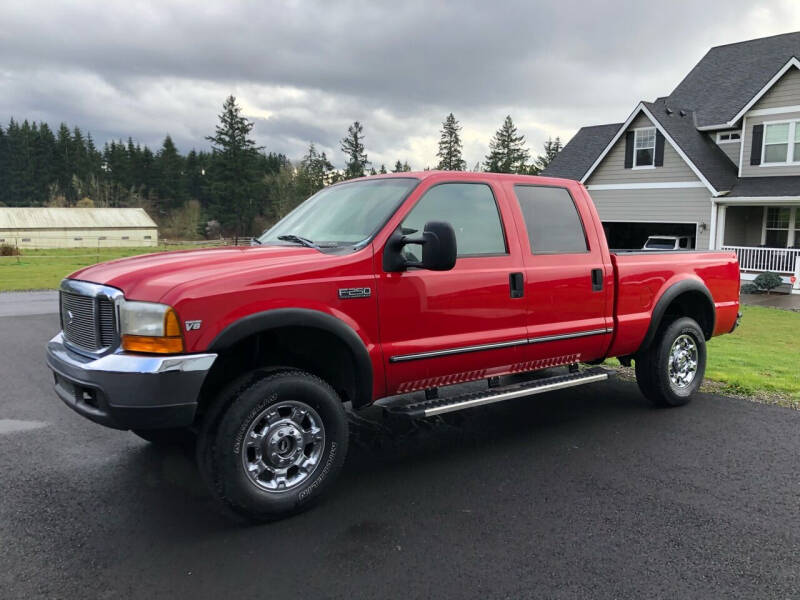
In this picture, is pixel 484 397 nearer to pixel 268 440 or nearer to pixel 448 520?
pixel 448 520

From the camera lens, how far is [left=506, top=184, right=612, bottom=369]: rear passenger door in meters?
4.89

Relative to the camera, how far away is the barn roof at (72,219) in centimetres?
6575

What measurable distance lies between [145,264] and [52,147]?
11122 cm

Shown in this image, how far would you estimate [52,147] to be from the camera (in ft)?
321

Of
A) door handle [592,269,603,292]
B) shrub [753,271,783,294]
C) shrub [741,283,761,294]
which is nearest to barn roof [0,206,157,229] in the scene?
shrub [741,283,761,294]

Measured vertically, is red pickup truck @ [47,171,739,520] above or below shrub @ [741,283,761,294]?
above

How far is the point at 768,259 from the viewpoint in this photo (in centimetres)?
A: 2083

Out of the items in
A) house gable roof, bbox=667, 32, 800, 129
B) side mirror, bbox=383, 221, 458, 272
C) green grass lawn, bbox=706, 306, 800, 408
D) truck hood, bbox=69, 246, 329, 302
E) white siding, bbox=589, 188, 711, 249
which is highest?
house gable roof, bbox=667, 32, 800, 129

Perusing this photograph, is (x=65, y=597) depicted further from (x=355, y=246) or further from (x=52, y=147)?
(x=52, y=147)

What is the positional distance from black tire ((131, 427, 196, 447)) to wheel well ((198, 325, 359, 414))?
0.74 metres

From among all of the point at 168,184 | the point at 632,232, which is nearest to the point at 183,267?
the point at 632,232

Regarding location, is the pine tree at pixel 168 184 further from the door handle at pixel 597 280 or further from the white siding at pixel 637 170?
the door handle at pixel 597 280

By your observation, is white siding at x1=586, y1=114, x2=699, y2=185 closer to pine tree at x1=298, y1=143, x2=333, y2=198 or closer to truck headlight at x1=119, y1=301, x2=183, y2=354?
truck headlight at x1=119, y1=301, x2=183, y2=354

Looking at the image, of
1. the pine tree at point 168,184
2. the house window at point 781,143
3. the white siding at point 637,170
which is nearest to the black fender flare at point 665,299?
the white siding at point 637,170
